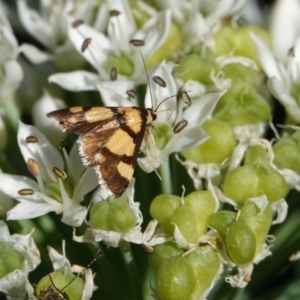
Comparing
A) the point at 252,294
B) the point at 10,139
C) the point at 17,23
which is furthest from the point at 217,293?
the point at 17,23

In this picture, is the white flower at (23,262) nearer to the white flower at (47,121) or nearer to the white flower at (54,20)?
the white flower at (47,121)

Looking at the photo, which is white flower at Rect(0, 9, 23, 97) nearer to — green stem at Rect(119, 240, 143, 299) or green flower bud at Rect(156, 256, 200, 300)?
green stem at Rect(119, 240, 143, 299)

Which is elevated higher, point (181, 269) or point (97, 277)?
point (181, 269)

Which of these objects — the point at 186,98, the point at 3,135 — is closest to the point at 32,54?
the point at 3,135

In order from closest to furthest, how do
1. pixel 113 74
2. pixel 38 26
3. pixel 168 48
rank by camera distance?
pixel 113 74, pixel 168 48, pixel 38 26

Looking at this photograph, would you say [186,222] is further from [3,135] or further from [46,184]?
[3,135]

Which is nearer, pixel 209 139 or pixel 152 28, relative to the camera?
pixel 209 139

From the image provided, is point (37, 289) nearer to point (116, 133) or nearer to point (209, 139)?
point (116, 133)
